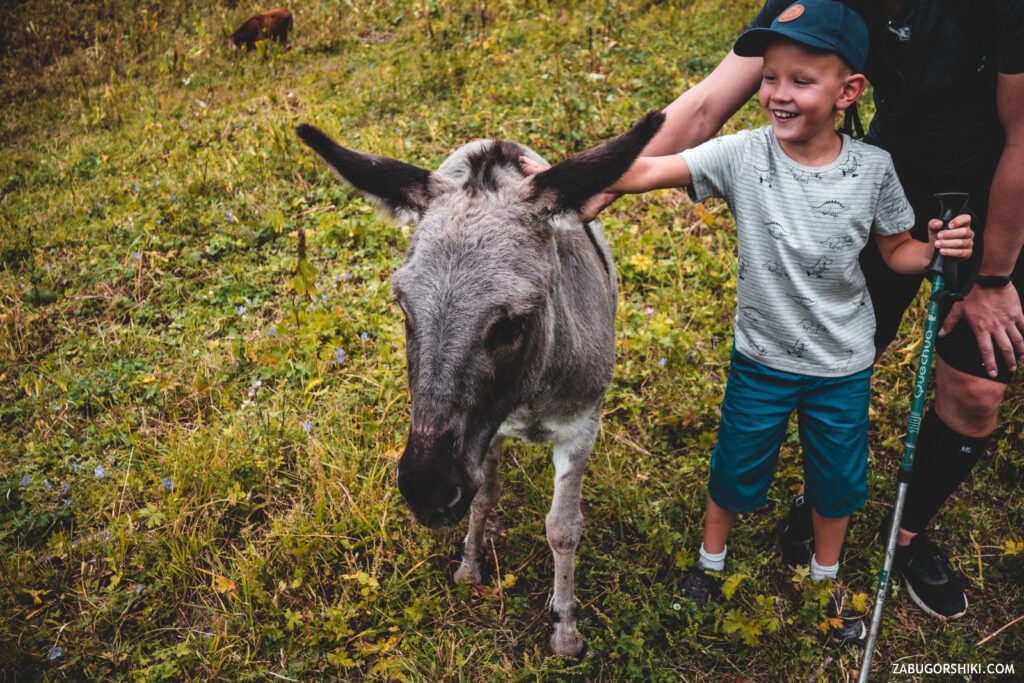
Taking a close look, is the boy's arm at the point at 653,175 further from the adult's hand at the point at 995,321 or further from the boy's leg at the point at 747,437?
the adult's hand at the point at 995,321

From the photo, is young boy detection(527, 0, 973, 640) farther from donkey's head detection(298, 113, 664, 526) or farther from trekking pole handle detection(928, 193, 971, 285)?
donkey's head detection(298, 113, 664, 526)

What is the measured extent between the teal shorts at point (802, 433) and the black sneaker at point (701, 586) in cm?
47

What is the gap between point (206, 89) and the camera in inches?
342

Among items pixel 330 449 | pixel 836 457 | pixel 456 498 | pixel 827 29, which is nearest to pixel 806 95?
pixel 827 29

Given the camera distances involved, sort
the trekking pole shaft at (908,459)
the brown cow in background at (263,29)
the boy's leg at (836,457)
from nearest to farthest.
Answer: the trekking pole shaft at (908,459) < the boy's leg at (836,457) < the brown cow in background at (263,29)

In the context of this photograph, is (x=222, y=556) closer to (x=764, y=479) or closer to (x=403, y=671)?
(x=403, y=671)

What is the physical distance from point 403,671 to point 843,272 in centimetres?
261

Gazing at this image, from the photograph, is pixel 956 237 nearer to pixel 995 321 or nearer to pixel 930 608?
pixel 995 321

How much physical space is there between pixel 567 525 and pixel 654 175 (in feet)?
5.38

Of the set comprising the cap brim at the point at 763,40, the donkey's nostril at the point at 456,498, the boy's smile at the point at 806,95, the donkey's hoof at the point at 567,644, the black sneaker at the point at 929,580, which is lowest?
the donkey's hoof at the point at 567,644

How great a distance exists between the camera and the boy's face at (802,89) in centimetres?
219

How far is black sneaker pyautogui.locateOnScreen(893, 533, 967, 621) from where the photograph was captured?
3.00m

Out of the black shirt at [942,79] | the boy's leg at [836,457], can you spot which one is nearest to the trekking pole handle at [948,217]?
the black shirt at [942,79]

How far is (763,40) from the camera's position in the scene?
232 centimetres
